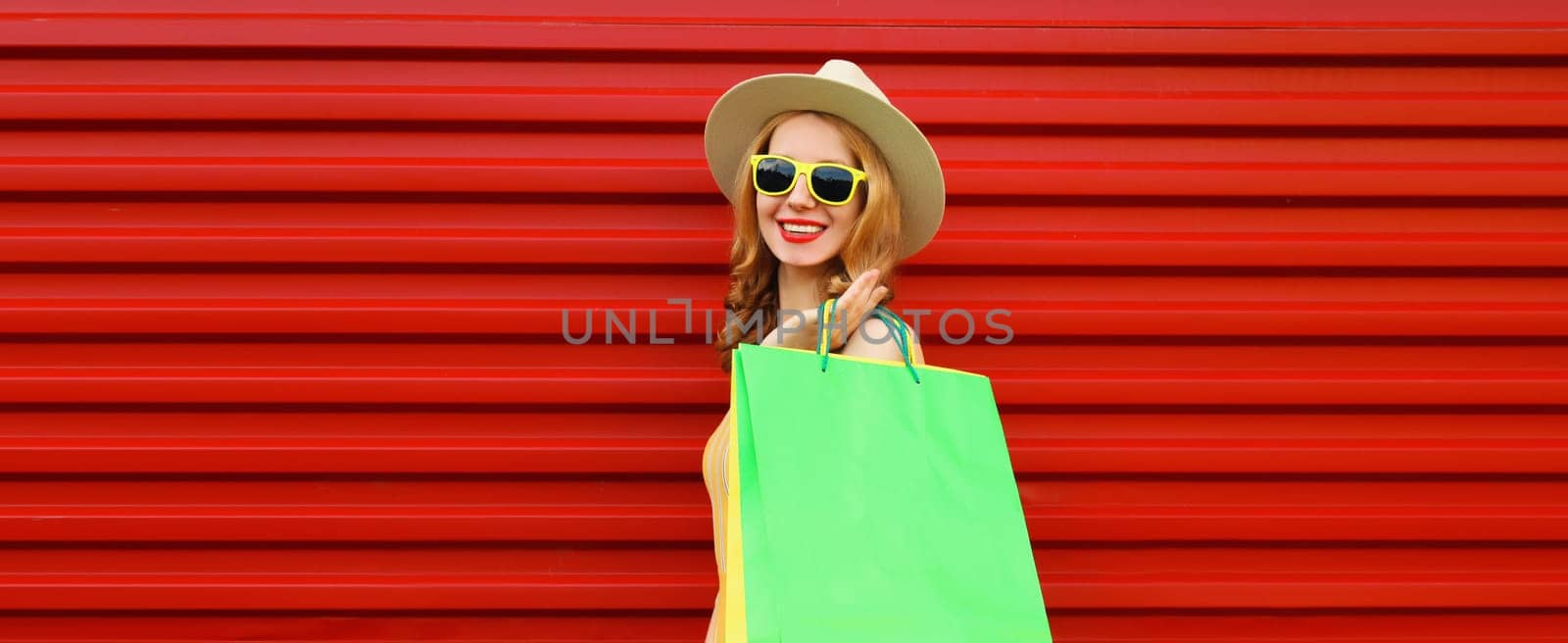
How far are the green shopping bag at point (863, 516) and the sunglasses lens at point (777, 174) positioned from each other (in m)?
0.39

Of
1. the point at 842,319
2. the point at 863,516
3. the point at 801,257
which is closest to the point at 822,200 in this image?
the point at 801,257

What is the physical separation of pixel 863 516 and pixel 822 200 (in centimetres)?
66

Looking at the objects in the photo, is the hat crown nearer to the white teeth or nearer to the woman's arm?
the white teeth

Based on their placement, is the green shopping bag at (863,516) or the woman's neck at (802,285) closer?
the green shopping bag at (863,516)

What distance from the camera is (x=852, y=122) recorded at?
84.4 inches

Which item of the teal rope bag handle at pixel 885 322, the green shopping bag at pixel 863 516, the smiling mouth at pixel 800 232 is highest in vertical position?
the smiling mouth at pixel 800 232

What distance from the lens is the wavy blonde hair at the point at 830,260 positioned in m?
2.11

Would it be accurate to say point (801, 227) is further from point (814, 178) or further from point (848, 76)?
point (848, 76)

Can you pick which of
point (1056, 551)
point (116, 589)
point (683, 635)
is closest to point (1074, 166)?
point (1056, 551)

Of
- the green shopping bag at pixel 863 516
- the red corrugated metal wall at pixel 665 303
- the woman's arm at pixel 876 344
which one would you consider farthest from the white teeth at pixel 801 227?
the red corrugated metal wall at pixel 665 303

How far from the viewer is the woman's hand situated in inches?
78.4

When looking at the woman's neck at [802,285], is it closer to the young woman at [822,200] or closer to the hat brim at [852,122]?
the young woman at [822,200]

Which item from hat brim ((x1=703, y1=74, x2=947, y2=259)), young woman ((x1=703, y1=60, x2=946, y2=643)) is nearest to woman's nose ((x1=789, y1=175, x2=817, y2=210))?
young woman ((x1=703, y1=60, x2=946, y2=643))

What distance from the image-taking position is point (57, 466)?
2.68m
